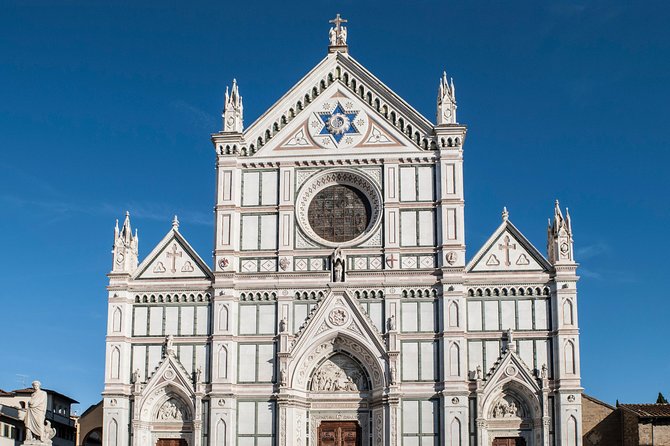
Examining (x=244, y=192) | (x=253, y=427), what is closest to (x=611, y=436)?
(x=253, y=427)

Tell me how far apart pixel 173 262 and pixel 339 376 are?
8.15 metres

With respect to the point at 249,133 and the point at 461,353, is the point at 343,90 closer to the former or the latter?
the point at 249,133

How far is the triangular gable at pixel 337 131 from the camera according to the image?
40656 millimetres

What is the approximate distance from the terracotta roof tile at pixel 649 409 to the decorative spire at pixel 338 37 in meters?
18.7

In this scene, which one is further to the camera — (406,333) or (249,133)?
(249,133)

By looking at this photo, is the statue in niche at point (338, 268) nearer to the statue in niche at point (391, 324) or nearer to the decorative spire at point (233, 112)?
the statue in niche at point (391, 324)

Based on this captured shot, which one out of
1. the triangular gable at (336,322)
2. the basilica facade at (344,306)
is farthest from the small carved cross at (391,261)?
the triangular gable at (336,322)

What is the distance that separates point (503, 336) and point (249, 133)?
1324 cm

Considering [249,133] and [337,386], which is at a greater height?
[249,133]

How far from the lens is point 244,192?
40.7 meters

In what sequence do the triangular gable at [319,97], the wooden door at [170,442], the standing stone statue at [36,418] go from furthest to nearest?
the triangular gable at [319,97] → the wooden door at [170,442] → the standing stone statue at [36,418]

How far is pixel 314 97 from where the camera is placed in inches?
1630

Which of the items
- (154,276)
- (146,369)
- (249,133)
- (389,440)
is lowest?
(389,440)

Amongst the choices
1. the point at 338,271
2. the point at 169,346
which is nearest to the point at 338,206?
the point at 338,271
